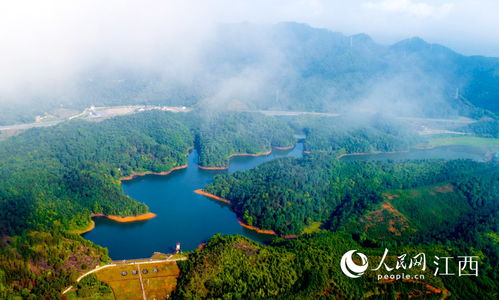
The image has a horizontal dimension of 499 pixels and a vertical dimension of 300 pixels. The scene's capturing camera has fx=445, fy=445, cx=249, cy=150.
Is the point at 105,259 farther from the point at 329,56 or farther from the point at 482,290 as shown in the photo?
the point at 329,56

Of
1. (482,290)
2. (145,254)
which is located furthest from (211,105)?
(482,290)

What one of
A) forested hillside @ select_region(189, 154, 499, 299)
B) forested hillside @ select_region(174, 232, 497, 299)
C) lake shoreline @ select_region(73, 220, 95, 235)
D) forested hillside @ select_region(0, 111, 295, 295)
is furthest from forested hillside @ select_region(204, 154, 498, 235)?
lake shoreline @ select_region(73, 220, 95, 235)

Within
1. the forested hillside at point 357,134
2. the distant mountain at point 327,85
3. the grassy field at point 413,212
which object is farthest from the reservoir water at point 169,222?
the distant mountain at point 327,85

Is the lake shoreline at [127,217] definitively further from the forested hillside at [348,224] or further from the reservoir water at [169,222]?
the forested hillside at [348,224]

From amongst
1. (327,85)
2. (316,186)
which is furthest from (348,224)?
(327,85)

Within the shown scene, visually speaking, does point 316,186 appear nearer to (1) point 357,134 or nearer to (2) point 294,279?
(2) point 294,279
